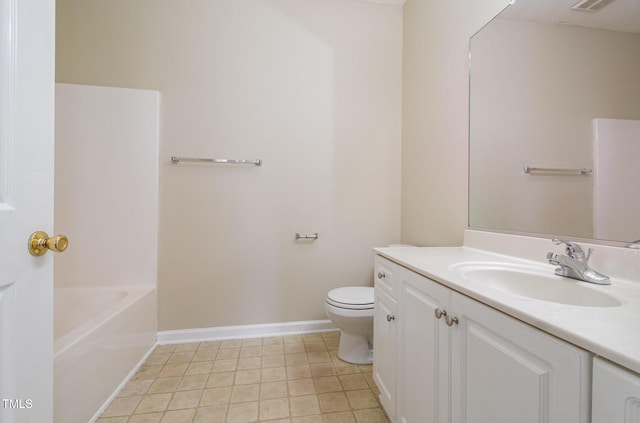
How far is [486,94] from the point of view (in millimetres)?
1324

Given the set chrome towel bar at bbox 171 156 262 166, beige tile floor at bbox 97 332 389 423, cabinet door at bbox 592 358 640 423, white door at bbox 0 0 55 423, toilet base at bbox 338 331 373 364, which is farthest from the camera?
chrome towel bar at bbox 171 156 262 166

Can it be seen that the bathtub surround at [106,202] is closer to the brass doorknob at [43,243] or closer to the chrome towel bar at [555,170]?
the brass doorknob at [43,243]

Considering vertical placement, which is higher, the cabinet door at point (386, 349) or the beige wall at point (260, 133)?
the beige wall at point (260, 133)

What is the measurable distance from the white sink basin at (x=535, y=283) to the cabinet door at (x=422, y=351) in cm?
13

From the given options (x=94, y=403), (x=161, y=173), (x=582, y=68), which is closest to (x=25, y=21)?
(x=161, y=173)

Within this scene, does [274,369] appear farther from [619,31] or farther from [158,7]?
[158,7]

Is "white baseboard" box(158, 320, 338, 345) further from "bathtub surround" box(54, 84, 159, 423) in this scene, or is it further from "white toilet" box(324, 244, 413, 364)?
"white toilet" box(324, 244, 413, 364)

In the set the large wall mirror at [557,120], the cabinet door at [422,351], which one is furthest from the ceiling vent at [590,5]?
the cabinet door at [422,351]

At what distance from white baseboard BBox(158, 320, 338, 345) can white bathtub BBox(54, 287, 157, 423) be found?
0.13 metres

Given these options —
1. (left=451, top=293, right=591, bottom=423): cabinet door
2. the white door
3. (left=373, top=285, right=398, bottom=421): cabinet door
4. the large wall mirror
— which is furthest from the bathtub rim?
the large wall mirror

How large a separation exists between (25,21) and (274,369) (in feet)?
5.75

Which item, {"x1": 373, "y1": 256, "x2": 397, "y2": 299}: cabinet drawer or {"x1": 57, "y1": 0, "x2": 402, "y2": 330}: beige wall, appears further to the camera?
{"x1": 57, "y1": 0, "x2": 402, "y2": 330}: beige wall

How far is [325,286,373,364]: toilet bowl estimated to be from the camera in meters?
1.55

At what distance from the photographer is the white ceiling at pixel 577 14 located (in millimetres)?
810
